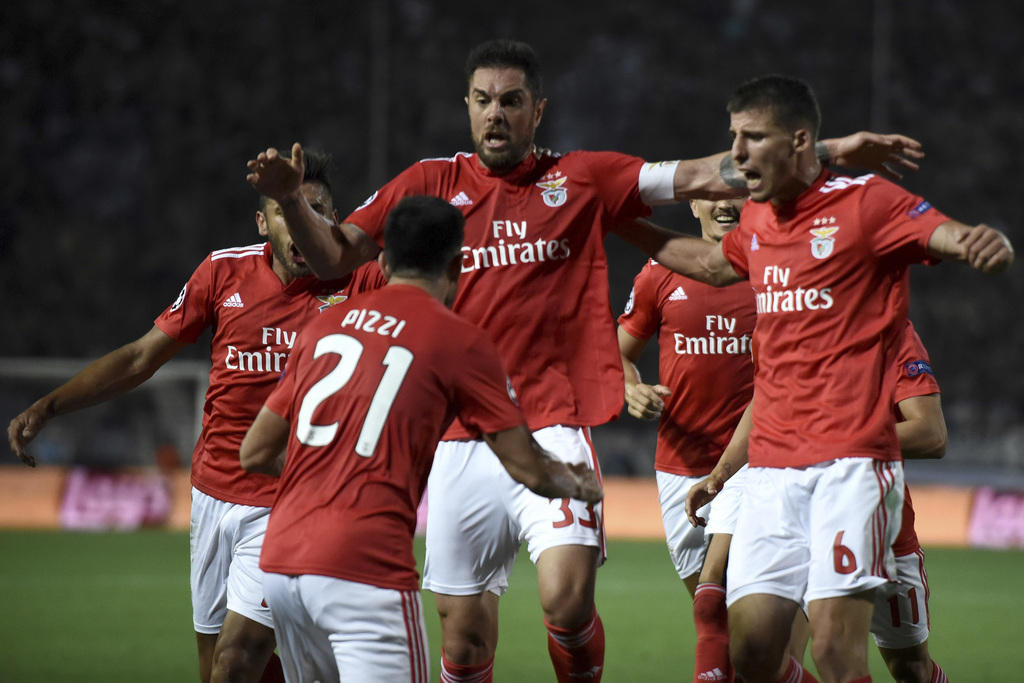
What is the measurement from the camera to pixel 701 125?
61.7 feet

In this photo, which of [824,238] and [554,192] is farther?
[554,192]

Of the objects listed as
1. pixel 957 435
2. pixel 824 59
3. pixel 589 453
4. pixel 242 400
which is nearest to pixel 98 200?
pixel 824 59

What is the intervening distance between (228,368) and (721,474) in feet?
7.25

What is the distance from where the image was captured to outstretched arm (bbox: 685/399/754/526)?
452 centimetres

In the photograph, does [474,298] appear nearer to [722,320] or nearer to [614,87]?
[722,320]

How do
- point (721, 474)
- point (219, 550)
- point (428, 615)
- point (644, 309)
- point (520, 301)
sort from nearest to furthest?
point (520, 301) < point (721, 474) < point (219, 550) < point (644, 309) < point (428, 615)

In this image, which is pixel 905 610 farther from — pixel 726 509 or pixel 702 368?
pixel 702 368

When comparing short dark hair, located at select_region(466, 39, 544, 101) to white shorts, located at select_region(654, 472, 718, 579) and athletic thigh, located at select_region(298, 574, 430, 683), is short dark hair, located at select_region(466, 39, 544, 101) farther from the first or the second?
athletic thigh, located at select_region(298, 574, 430, 683)

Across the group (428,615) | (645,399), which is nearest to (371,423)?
(645,399)

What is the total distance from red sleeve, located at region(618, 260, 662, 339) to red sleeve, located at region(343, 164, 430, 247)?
1656 mm

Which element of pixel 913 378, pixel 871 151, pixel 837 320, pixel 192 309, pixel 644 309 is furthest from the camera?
pixel 644 309

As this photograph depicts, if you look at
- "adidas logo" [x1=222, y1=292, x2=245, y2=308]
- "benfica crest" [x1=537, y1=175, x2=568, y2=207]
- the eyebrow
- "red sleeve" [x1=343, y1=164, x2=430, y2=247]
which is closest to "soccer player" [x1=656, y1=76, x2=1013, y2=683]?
"benfica crest" [x1=537, y1=175, x2=568, y2=207]

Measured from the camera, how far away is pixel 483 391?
10.7 ft

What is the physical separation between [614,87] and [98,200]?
878 cm
